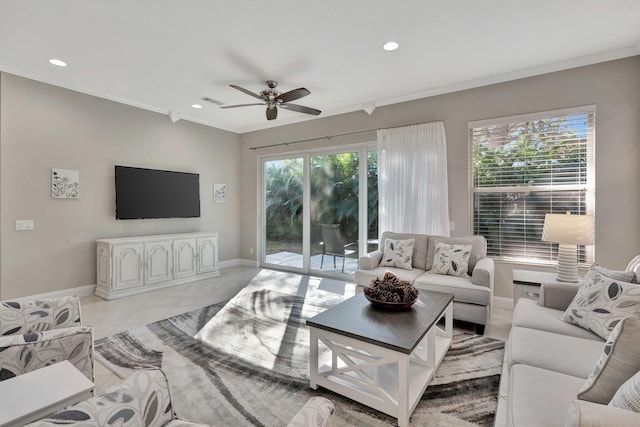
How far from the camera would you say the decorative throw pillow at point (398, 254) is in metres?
3.82

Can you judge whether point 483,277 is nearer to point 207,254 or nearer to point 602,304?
point 602,304

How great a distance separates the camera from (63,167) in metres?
4.05

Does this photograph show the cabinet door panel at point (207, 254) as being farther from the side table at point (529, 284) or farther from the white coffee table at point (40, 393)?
the side table at point (529, 284)

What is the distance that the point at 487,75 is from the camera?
3.72 m

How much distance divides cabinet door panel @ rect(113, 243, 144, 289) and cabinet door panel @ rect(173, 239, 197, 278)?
0.53 metres

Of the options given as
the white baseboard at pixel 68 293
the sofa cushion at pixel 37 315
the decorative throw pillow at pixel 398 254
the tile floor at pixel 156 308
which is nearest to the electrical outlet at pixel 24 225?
the white baseboard at pixel 68 293

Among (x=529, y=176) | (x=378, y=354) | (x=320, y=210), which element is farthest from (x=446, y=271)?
(x=320, y=210)

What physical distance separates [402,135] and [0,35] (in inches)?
179

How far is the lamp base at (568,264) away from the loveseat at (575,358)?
2.09ft

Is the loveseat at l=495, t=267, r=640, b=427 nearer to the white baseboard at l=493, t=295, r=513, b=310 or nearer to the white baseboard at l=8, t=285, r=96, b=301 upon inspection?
the white baseboard at l=493, t=295, r=513, b=310

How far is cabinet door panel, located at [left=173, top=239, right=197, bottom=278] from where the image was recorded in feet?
16.0

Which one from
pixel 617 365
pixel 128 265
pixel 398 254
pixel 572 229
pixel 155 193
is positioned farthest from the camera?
pixel 155 193

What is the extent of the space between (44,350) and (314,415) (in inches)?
63.2

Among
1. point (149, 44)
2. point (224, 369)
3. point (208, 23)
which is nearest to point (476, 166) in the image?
point (208, 23)
